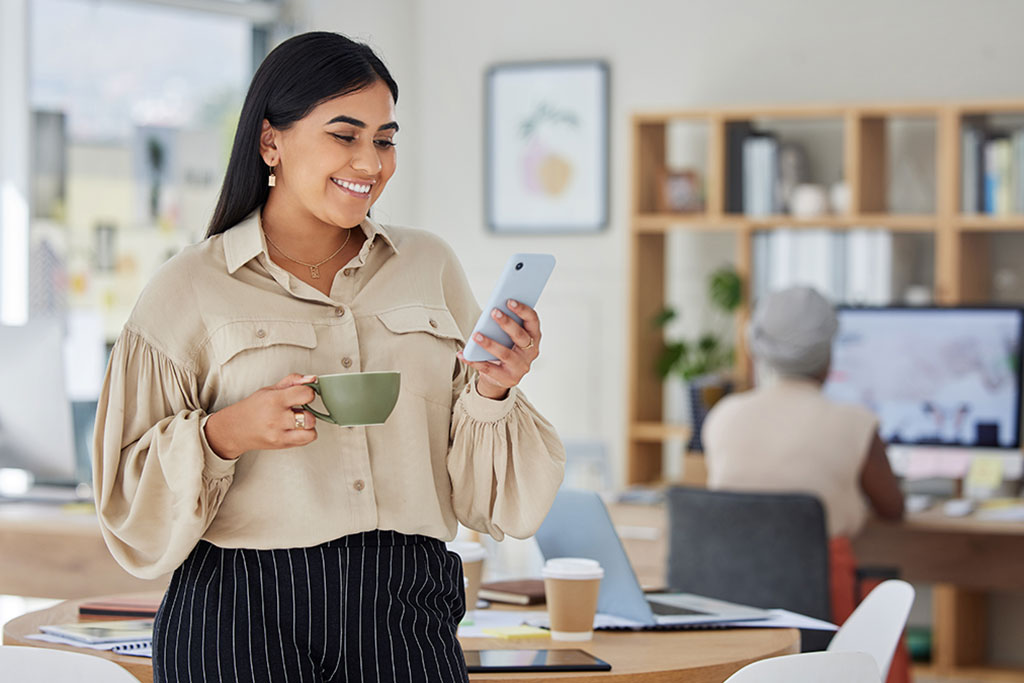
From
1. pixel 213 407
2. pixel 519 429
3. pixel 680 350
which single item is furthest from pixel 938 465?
pixel 213 407

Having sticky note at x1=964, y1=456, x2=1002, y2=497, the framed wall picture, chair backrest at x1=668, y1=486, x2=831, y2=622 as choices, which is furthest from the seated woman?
the framed wall picture

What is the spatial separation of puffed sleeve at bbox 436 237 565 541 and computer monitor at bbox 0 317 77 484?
1872 millimetres

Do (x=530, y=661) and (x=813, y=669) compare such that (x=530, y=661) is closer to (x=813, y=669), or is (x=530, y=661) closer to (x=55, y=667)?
(x=813, y=669)

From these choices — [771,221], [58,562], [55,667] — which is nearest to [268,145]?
[55,667]

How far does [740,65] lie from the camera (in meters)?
4.87

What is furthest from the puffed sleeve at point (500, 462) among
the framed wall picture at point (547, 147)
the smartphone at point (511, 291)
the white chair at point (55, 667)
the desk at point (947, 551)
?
the framed wall picture at point (547, 147)

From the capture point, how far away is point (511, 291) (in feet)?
4.93

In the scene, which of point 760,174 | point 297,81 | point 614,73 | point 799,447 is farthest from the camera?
point 614,73

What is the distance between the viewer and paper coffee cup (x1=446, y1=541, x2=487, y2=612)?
6.86 feet

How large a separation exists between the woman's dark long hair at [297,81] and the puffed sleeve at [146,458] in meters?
0.26

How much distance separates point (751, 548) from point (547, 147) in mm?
2521

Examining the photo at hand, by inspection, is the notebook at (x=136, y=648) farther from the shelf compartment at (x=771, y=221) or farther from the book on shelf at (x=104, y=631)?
the shelf compartment at (x=771, y=221)

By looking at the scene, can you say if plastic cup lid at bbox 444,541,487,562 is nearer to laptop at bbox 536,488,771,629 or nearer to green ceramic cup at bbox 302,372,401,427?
laptop at bbox 536,488,771,629

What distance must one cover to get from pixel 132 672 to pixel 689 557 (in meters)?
1.57
